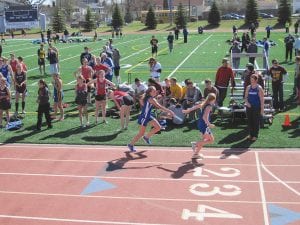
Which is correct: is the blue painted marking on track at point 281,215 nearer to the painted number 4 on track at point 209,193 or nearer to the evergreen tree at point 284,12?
the painted number 4 on track at point 209,193

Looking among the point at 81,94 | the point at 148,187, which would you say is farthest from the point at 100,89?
the point at 148,187

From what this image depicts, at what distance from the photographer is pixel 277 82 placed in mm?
15000

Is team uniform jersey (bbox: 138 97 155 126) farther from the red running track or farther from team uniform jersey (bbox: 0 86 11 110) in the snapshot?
team uniform jersey (bbox: 0 86 11 110)

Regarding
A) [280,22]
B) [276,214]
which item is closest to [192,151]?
[276,214]

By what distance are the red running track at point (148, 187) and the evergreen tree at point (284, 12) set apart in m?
55.9

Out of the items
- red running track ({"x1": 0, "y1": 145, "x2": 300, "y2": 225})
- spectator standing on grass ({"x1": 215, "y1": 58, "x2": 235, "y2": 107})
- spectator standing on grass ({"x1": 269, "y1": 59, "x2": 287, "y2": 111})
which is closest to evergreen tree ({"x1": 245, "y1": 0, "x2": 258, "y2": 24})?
spectator standing on grass ({"x1": 269, "y1": 59, "x2": 287, "y2": 111})

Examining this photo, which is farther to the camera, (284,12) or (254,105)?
(284,12)

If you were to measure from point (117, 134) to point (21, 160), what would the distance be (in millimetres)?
2985

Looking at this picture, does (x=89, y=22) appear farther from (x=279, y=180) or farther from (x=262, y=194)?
(x=262, y=194)

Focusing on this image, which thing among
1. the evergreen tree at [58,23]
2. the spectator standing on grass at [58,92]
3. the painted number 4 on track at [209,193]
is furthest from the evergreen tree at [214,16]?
the painted number 4 on track at [209,193]

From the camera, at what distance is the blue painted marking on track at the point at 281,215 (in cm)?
764

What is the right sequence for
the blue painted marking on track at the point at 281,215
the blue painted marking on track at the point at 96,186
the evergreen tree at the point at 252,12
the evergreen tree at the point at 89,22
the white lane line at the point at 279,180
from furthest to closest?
1. the evergreen tree at the point at 89,22
2. the evergreen tree at the point at 252,12
3. the blue painted marking on track at the point at 96,186
4. the white lane line at the point at 279,180
5. the blue painted marking on track at the point at 281,215

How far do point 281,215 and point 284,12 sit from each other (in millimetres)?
60139

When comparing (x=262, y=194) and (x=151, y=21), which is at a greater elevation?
(x=151, y=21)
